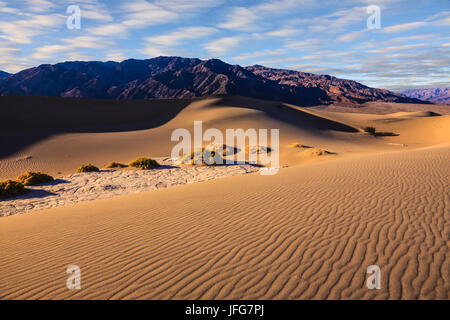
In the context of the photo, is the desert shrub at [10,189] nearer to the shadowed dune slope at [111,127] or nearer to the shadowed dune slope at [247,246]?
the shadowed dune slope at [247,246]

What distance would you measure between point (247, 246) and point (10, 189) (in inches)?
428

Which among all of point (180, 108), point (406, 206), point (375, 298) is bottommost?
point (375, 298)

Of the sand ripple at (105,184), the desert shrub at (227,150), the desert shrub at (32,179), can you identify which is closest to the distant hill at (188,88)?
the desert shrub at (227,150)

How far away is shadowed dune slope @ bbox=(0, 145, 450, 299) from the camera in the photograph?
3625 mm

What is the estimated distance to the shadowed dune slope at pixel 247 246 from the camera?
11.9ft

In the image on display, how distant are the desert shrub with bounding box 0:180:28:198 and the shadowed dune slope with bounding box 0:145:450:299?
4013 millimetres

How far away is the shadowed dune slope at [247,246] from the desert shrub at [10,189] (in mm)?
4013

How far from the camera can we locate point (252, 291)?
3525 mm

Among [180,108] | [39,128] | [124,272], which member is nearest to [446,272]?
[124,272]

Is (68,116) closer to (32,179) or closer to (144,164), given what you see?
(144,164)

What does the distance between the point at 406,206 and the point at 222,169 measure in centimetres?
1069

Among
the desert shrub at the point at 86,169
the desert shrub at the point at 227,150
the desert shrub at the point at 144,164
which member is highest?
the desert shrub at the point at 227,150
